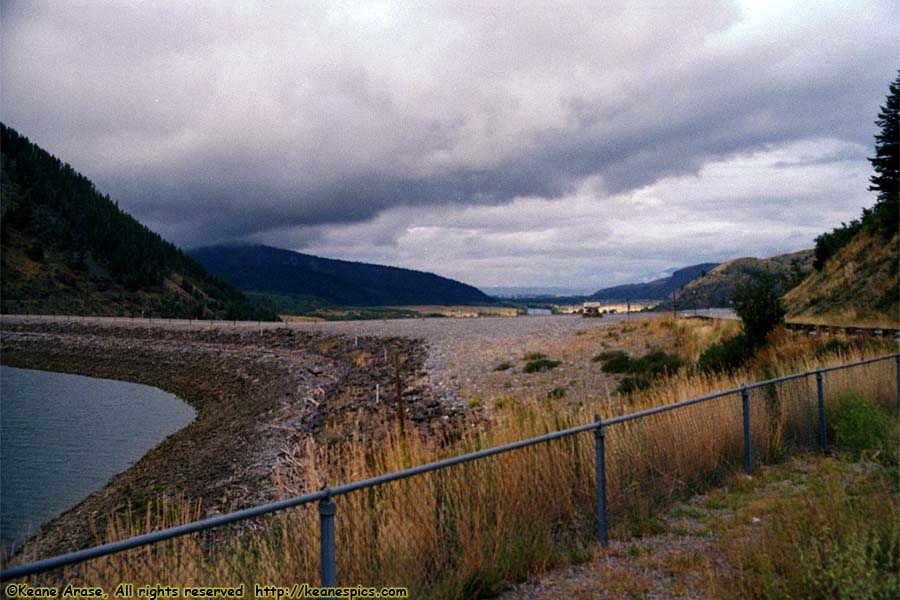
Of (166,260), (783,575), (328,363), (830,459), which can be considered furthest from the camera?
(166,260)

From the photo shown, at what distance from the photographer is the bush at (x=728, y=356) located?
68.7ft

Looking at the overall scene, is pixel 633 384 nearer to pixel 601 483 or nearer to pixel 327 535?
pixel 601 483

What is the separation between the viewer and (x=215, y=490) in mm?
18141

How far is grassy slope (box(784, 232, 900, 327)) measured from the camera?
30.3 metres

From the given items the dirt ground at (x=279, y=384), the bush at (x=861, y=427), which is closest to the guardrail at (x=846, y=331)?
the dirt ground at (x=279, y=384)

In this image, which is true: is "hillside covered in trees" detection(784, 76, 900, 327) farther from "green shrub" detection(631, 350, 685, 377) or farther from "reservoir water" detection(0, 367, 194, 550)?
"reservoir water" detection(0, 367, 194, 550)

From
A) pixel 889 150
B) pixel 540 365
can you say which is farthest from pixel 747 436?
pixel 889 150

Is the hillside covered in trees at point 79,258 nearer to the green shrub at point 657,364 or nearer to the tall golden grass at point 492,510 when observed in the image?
the green shrub at point 657,364

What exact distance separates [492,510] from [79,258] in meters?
132

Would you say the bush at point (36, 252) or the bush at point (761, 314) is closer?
the bush at point (761, 314)

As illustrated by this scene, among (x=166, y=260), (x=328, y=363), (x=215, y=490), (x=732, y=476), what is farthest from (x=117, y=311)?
(x=732, y=476)

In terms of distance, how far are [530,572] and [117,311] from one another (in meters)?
113

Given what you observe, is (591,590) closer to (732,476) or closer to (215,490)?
(732,476)

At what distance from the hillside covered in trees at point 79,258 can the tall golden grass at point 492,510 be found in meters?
109
